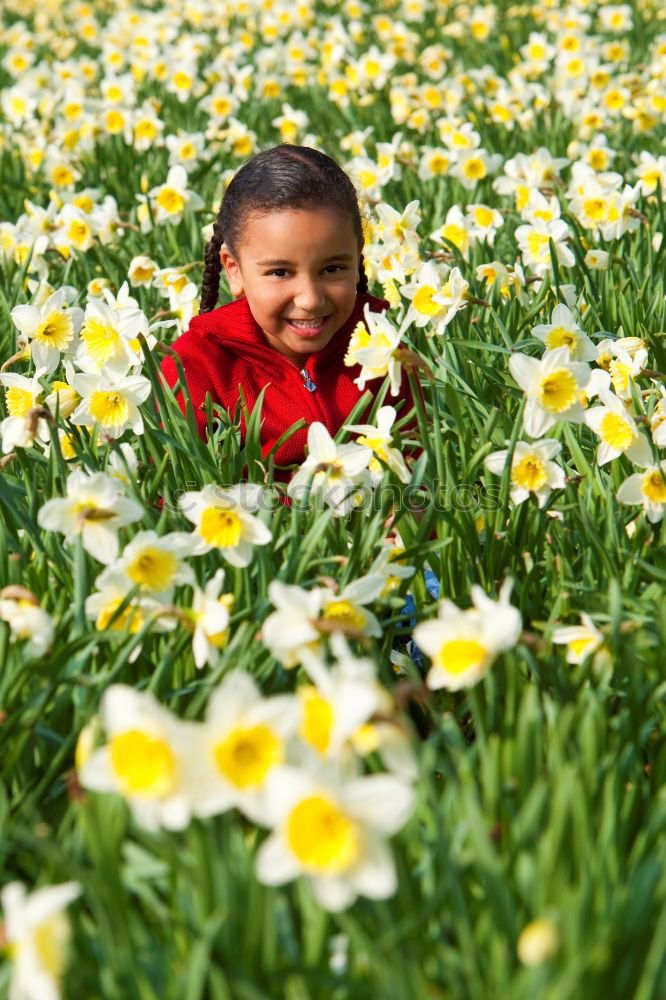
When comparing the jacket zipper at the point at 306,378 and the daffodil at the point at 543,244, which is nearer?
the jacket zipper at the point at 306,378

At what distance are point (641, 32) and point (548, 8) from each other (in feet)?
3.36

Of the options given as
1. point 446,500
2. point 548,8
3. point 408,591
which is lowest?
point 408,591

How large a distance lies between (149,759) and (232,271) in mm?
1884

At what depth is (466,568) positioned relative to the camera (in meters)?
2.07

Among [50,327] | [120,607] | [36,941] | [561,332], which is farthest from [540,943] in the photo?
[50,327]

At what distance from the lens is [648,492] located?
2.04 metres

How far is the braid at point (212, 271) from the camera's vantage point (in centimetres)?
307

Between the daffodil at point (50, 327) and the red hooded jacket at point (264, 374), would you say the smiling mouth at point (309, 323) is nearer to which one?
the red hooded jacket at point (264, 374)

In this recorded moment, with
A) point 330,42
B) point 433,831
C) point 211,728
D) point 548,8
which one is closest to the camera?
point 211,728

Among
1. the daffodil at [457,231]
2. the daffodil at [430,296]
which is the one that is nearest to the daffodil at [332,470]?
the daffodil at [430,296]

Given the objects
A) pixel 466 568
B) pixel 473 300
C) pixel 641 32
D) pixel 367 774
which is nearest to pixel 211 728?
pixel 367 774

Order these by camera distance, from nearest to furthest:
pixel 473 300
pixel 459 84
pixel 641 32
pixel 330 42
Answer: pixel 473 300, pixel 459 84, pixel 330 42, pixel 641 32

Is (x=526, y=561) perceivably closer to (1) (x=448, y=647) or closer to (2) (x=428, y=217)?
(1) (x=448, y=647)
